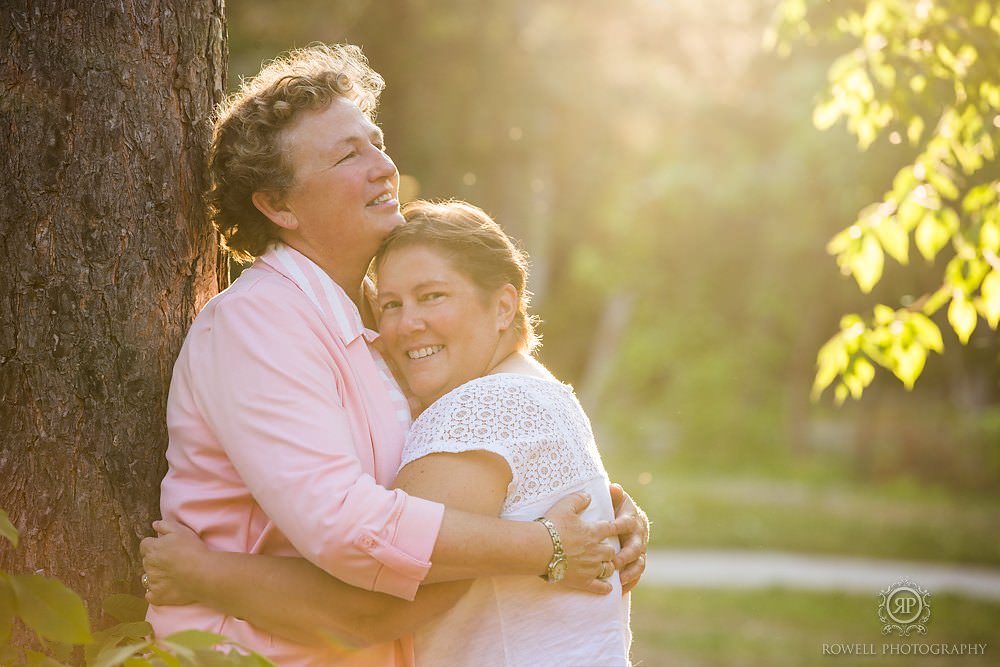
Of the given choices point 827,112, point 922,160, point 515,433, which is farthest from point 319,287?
point 922,160

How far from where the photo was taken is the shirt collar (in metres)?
2.49

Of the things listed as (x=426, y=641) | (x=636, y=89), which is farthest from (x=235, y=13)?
(x=426, y=641)

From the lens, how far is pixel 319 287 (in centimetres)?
254

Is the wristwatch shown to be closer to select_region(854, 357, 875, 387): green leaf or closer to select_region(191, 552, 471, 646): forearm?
select_region(191, 552, 471, 646): forearm

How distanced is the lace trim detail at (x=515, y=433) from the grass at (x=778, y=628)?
543 cm

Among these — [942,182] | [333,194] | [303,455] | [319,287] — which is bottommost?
[303,455]

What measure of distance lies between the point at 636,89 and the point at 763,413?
8.75 m

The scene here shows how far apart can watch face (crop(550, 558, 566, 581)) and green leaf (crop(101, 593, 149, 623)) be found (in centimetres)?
99

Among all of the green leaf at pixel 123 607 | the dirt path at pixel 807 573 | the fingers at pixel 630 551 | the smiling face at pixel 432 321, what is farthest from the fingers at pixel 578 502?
the dirt path at pixel 807 573

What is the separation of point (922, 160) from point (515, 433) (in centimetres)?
258

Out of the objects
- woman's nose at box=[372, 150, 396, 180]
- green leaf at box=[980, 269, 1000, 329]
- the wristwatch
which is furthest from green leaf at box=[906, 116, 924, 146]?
the wristwatch
